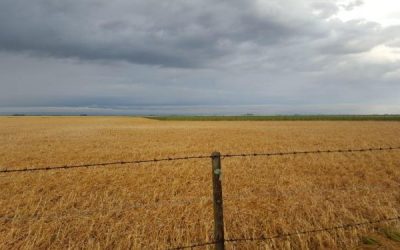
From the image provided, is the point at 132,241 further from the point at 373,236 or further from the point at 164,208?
the point at 373,236

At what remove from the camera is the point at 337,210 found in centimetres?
775

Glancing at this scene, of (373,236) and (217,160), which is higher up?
(217,160)

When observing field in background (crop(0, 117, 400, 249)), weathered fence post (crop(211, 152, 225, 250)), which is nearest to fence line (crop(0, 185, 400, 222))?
field in background (crop(0, 117, 400, 249))

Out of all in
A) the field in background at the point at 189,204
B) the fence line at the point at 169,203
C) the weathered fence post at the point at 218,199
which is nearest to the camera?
the weathered fence post at the point at 218,199

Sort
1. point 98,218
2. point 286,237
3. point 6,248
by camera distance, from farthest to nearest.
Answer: point 98,218, point 286,237, point 6,248

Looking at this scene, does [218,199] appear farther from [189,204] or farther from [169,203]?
[169,203]

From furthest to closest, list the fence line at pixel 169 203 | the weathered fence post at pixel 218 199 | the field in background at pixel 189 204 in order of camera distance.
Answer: the fence line at pixel 169 203 → the field in background at pixel 189 204 → the weathered fence post at pixel 218 199

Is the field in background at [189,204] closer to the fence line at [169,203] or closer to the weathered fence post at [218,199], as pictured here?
the fence line at [169,203]

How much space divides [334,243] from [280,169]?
7266mm

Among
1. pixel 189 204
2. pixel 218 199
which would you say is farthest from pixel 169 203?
pixel 218 199

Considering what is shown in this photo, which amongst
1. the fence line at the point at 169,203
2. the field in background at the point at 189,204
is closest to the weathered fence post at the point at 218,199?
the field in background at the point at 189,204

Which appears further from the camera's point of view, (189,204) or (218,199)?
(189,204)

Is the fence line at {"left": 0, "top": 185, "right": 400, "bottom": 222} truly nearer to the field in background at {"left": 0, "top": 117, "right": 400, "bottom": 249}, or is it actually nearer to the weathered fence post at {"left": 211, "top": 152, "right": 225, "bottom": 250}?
the field in background at {"left": 0, "top": 117, "right": 400, "bottom": 249}

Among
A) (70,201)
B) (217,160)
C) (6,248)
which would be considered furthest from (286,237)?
(70,201)
